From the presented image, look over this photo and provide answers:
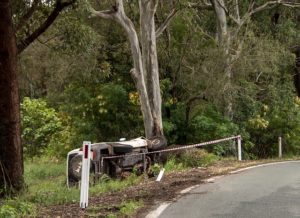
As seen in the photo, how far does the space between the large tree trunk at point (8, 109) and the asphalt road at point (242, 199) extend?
3.00 m

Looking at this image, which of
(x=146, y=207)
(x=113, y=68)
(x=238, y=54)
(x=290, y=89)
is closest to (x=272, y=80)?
(x=290, y=89)

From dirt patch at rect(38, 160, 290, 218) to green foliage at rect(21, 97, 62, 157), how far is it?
13.9m

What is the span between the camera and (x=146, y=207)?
31.8ft

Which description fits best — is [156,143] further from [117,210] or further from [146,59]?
[117,210]

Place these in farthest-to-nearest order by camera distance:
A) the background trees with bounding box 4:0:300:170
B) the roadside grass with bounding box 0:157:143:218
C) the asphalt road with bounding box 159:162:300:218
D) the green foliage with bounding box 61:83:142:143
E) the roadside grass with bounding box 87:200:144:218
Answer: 1. the green foliage with bounding box 61:83:142:143
2. the background trees with bounding box 4:0:300:170
3. the asphalt road with bounding box 159:162:300:218
4. the roadside grass with bounding box 87:200:144:218
5. the roadside grass with bounding box 0:157:143:218

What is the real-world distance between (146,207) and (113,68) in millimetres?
15563

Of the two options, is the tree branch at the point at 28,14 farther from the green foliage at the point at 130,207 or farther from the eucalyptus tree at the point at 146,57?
the eucalyptus tree at the point at 146,57

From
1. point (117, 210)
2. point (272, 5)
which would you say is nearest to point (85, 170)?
point (117, 210)

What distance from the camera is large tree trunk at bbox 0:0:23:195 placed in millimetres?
9867

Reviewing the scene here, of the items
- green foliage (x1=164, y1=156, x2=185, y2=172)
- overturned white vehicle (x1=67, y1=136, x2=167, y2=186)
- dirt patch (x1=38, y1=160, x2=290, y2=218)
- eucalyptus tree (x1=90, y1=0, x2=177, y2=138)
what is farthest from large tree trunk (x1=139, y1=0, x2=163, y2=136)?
dirt patch (x1=38, y1=160, x2=290, y2=218)

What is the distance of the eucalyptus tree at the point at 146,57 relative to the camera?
64.8 feet

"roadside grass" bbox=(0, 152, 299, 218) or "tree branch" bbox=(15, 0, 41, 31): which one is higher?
"tree branch" bbox=(15, 0, 41, 31)

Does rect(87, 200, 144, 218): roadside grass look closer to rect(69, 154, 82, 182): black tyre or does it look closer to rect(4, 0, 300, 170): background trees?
rect(69, 154, 82, 182): black tyre

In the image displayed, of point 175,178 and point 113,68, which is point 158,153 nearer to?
point 175,178
